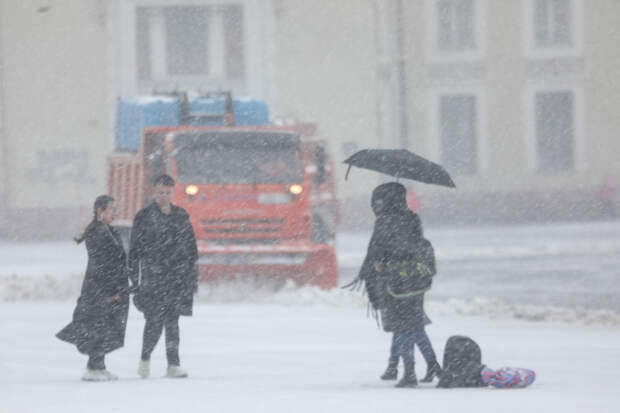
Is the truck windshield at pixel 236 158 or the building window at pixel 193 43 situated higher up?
the building window at pixel 193 43

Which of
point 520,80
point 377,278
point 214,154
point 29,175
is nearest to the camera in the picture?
point 377,278

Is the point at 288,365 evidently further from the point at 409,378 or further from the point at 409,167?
the point at 409,167

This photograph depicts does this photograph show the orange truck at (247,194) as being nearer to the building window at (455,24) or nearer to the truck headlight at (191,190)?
the truck headlight at (191,190)

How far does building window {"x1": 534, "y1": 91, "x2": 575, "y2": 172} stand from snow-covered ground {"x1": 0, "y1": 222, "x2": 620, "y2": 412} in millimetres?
15111

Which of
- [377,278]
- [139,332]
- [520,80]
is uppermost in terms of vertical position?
[520,80]

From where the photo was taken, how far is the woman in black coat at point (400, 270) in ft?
29.0

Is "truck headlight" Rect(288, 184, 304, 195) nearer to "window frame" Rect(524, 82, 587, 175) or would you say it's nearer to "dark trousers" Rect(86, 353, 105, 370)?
"dark trousers" Rect(86, 353, 105, 370)

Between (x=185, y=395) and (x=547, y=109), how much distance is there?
30.5m

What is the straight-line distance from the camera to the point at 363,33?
35.7 m

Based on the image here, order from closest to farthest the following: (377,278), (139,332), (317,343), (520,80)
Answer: (377,278) < (317,343) < (139,332) < (520,80)

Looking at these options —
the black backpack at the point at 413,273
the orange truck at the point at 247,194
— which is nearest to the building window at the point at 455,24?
the orange truck at the point at 247,194

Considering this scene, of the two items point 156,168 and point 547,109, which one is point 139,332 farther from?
point 547,109

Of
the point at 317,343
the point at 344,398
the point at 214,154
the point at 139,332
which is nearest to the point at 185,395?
the point at 344,398

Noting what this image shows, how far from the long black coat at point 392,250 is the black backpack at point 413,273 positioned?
3 centimetres
